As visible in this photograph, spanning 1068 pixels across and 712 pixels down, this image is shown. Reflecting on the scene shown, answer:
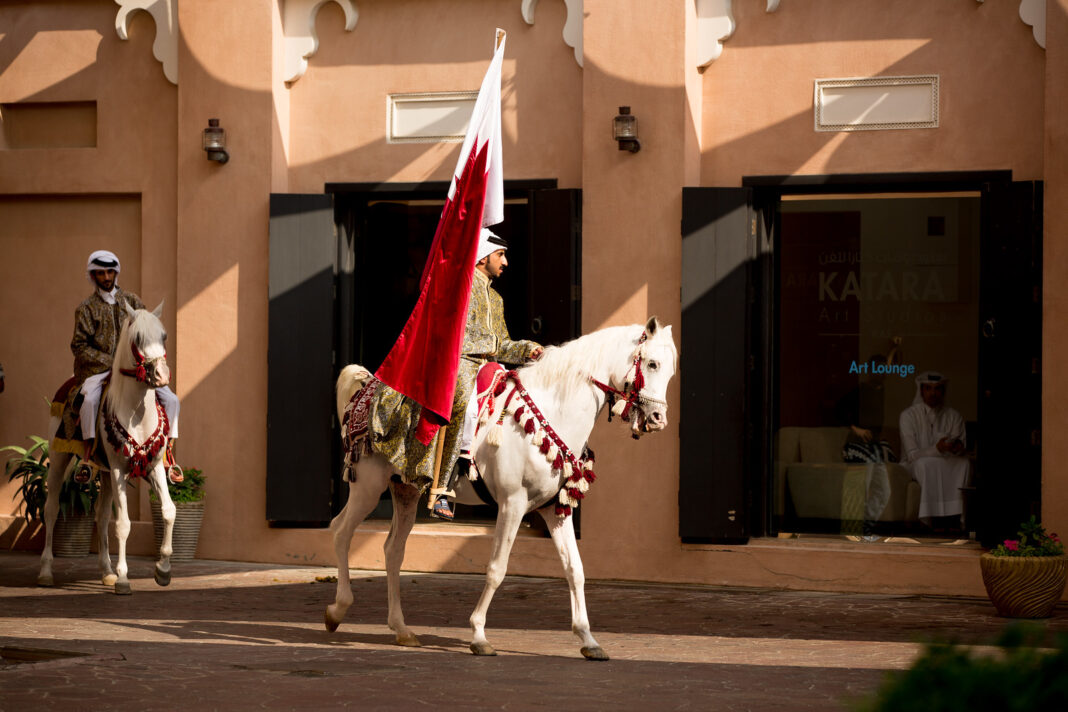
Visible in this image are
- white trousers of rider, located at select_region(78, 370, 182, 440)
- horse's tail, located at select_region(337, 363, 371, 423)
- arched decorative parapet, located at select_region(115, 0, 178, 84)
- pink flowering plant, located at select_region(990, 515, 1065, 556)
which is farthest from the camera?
arched decorative parapet, located at select_region(115, 0, 178, 84)

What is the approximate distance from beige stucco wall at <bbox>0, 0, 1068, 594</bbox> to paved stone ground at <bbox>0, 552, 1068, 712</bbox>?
18.7 inches

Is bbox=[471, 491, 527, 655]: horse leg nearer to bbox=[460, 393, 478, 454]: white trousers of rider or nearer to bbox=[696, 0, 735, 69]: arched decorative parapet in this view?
bbox=[460, 393, 478, 454]: white trousers of rider

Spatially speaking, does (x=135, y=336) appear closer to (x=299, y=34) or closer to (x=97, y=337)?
(x=97, y=337)

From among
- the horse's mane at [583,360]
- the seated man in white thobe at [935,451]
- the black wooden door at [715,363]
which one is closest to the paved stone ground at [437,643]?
the black wooden door at [715,363]

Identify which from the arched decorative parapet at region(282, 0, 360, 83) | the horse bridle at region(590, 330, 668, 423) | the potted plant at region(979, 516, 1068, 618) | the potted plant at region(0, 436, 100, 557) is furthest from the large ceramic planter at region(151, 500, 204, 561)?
the potted plant at region(979, 516, 1068, 618)

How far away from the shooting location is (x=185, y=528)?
10453 millimetres

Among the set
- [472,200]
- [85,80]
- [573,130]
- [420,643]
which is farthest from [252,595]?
[85,80]

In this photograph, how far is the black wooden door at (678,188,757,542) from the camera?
31.4ft

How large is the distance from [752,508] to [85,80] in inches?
264

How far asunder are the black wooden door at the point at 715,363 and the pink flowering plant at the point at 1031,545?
77.3 inches

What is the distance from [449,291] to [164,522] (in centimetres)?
351

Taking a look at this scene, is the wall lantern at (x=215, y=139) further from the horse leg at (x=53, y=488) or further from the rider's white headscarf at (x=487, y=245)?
the rider's white headscarf at (x=487, y=245)

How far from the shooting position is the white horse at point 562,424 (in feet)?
21.7

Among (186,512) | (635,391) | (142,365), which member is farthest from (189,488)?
(635,391)
